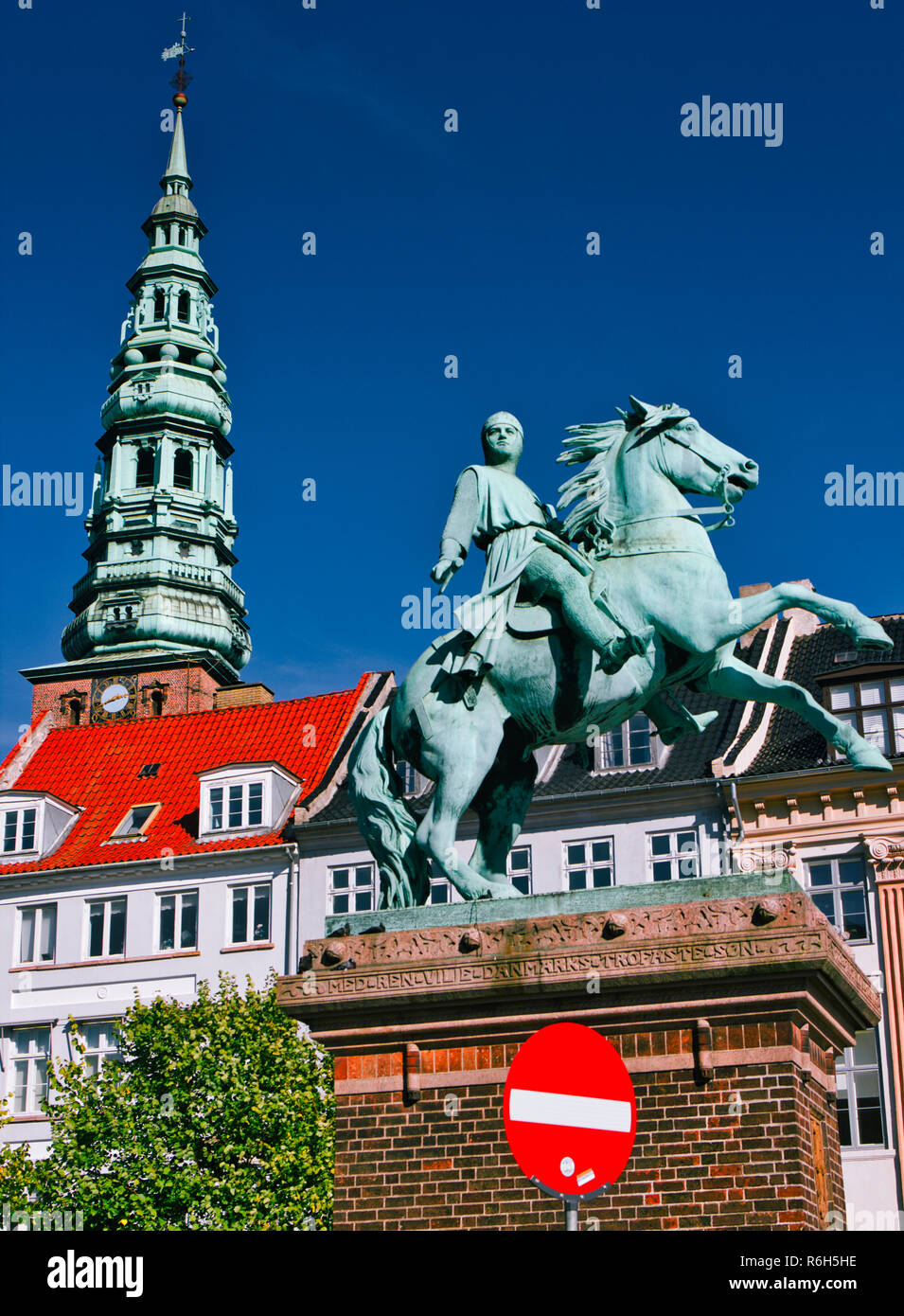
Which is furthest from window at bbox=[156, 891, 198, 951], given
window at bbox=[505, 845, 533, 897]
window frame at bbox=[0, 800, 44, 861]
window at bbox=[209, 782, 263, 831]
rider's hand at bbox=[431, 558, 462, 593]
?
rider's hand at bbox=[431, 558, 462, 593]

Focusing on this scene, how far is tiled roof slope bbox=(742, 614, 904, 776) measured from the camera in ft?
138

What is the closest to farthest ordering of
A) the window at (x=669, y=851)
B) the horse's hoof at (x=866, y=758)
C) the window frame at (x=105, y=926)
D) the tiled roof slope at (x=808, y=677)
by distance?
the horse's hoof at (x=866, y=758) < the tiled roof slope at (x=808, y=677) < the window at (x=669, y=851) < the window frame at (x=105, y=926)

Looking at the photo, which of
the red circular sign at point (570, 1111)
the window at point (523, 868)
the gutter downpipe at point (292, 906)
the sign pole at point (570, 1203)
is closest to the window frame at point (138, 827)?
the gutter downpipe at point (292, 906)

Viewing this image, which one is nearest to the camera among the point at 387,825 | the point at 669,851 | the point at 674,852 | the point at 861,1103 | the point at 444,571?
the point at 387,825

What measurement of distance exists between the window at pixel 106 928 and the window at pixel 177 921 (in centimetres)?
113

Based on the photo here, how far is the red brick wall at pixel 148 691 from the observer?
216ft

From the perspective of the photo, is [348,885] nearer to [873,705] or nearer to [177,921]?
[177,921]

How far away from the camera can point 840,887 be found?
4091 centimetres

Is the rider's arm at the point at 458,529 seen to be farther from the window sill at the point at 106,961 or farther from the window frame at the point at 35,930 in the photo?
the window frame at the point at 35,930

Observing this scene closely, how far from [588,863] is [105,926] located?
45.7 ft

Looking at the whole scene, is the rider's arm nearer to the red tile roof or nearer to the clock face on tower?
the red tile roof

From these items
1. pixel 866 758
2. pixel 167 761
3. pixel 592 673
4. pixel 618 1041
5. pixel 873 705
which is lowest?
pixel 618 1041

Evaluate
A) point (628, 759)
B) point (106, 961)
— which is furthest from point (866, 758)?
point (106, 961)
